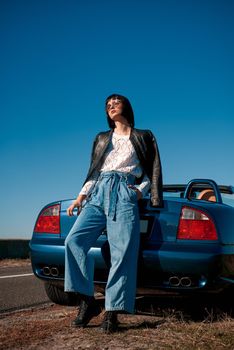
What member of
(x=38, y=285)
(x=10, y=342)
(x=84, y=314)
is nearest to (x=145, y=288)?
(x=84, y=314)

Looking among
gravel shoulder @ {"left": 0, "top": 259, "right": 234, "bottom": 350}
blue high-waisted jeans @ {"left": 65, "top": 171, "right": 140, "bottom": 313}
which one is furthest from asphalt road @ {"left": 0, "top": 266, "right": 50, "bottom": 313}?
blue high-waisted jeans @ {"left": 65, "top": 171, "right": 140, "bottom": 313}

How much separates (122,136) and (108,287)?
1.20 metres

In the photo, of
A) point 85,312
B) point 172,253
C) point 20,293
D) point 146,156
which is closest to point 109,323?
point 85,312

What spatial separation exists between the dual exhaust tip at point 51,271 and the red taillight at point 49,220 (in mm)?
315

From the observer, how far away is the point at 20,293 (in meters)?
5.22

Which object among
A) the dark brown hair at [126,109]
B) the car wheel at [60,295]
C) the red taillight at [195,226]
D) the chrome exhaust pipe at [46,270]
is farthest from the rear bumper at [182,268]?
the dark brown hair at [126,109]

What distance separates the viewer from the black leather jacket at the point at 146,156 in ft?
10.5

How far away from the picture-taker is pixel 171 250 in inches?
123

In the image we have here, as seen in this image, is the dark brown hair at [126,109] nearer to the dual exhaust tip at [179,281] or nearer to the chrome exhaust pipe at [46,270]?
the dual exhaust tip at [179,281]

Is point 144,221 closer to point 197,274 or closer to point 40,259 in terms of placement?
point 197,274

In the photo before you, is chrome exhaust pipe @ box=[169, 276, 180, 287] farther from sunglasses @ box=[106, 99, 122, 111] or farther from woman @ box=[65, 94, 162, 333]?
sunglasses @ box=[106, 99, 122, 111]

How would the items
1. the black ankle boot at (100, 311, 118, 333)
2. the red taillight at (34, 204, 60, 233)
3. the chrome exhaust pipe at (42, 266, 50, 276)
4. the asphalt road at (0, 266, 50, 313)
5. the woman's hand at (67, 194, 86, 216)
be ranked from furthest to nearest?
the asphalt road at (0, 266, 50, 313) < the red taillight at (34, 204, 60, 233) < the chrome exhaust pipe at (42, 266, 50, 276) < the woman's hand at (67, 194, 86, 216) < the black ankle boot at (100, 311, 118, 333)

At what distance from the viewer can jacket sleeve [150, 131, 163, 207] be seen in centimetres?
317

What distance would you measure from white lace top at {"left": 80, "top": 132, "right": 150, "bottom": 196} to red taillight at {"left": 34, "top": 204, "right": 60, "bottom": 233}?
417 mm
